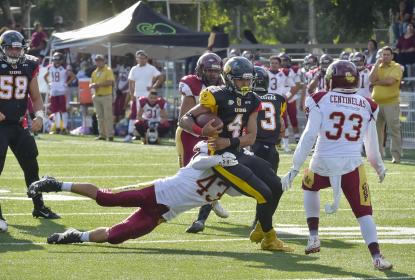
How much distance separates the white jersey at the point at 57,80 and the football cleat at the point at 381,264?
18425 millimetres

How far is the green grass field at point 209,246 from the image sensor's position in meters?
8.54

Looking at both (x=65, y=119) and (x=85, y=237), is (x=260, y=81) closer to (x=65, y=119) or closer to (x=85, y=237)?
(x=85, y=237)

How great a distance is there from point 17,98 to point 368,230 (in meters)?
4.04

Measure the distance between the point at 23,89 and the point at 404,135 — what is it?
12091 millimetres

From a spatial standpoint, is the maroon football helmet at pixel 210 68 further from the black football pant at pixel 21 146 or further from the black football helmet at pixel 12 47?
the black football pant at pixel 21 146

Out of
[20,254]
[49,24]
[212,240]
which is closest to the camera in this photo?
[20,254]

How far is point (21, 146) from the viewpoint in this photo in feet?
37.2

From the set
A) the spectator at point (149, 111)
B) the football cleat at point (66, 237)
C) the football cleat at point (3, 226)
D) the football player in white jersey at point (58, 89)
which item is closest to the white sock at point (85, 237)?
the football cleat at point (66, 237)

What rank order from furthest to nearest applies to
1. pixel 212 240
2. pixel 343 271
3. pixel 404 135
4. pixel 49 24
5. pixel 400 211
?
1. pixel 49 24
2. pixel 404 135
3. pixel 400 211
4. pixel 212 240
5. pixel 343 271

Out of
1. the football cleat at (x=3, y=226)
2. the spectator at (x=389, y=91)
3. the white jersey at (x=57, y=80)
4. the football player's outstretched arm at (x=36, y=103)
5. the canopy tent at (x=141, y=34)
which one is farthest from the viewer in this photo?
the white jersey at (x=57, y=80)

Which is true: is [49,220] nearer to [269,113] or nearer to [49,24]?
[269,113]

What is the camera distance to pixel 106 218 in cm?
1184

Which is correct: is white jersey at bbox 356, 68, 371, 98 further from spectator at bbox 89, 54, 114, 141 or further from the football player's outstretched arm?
the football player's outstretched arm

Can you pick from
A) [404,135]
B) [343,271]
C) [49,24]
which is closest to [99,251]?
[343,271]
